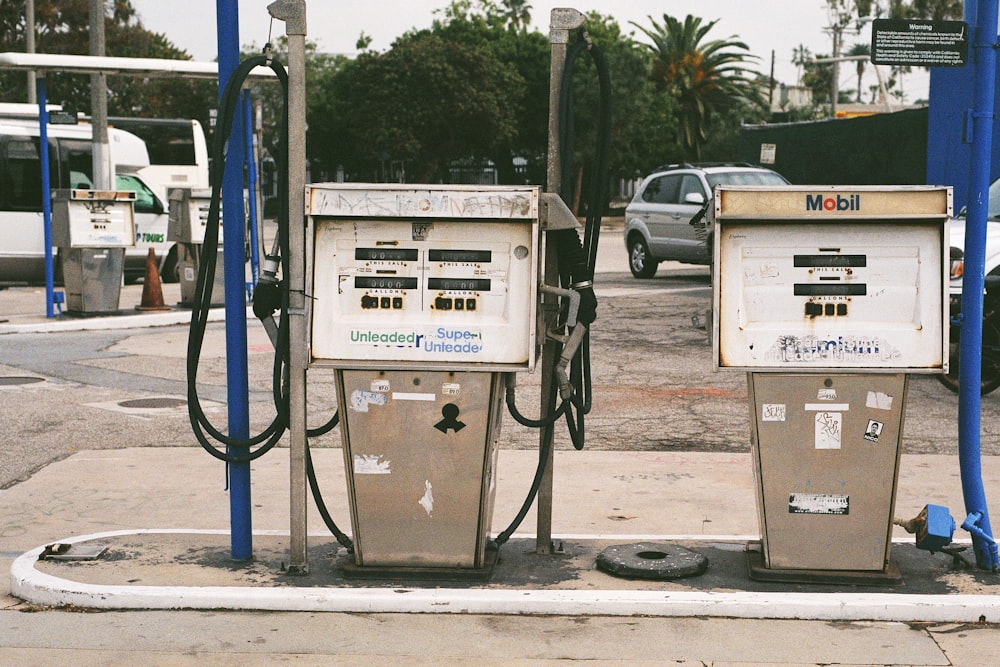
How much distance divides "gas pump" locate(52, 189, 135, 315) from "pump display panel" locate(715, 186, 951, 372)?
38.2ft

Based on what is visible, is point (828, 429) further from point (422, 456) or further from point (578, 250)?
point (422, 456)

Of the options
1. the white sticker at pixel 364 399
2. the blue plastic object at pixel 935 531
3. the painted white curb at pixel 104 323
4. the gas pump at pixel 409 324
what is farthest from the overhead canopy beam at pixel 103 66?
the blue plastic object at pixel 935 531

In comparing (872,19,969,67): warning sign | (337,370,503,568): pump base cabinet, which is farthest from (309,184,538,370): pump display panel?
(872,19,969,67): warning sign

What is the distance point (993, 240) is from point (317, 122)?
55.5m

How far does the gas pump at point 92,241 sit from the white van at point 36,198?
3.84m

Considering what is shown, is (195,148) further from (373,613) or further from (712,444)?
(373,613)

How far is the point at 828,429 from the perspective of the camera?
5.05m

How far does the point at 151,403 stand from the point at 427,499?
17.2 ft

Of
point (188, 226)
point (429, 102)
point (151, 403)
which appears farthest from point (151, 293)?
point (429, 102)

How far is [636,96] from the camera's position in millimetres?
58594

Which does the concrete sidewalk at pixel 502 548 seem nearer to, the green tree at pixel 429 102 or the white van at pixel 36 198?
the white van at pixel 36 198

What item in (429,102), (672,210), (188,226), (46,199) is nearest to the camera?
(46,199)

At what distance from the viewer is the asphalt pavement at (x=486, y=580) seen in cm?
461

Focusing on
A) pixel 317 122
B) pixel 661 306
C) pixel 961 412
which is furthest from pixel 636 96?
pixel 961 412
